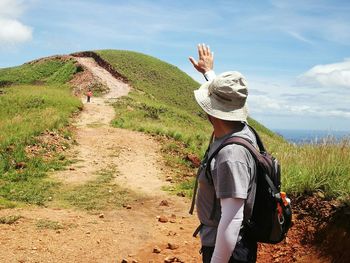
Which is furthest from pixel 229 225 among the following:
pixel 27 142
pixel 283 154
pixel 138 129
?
pixel 138 129

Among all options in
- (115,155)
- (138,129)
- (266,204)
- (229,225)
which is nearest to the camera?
(229,225)

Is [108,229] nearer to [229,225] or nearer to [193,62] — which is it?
[193,62]

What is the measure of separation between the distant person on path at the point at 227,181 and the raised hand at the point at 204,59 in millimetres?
779

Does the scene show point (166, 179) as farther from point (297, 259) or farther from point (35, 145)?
point (297, 259)

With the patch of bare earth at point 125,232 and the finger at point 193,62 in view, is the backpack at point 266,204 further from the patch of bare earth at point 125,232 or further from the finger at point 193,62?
the patch of bare earth at point 125,232

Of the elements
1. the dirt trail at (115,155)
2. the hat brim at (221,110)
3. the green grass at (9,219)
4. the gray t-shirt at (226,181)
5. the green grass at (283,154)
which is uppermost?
the hat brim at (221,110)

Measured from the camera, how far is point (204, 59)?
3795mm

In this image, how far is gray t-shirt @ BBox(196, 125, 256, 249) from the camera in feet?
8.41

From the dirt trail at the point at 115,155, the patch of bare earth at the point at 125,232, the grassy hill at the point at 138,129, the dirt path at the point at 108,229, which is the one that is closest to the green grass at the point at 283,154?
the grassy hill at the point at 138,129

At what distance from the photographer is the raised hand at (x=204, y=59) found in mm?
3779

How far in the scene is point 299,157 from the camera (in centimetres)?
816

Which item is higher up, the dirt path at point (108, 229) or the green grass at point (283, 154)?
the green grass at point (283, 154)

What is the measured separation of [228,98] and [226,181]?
1.88 feet

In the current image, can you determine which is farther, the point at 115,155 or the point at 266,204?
the point at 115,155
